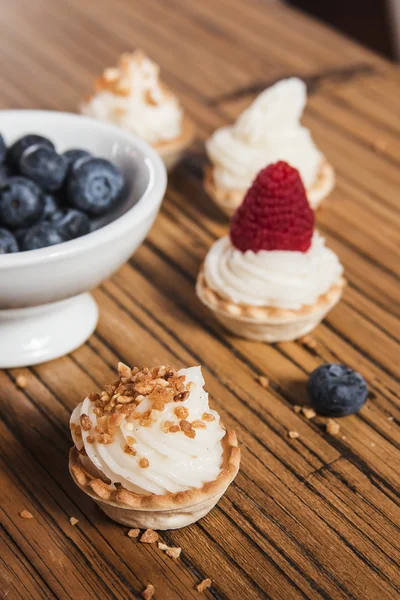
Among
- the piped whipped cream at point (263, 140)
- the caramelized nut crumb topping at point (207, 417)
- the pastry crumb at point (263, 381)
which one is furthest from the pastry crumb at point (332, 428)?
the piped whipped cream at point (263, 140)

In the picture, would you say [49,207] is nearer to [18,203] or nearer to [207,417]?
[18,203]

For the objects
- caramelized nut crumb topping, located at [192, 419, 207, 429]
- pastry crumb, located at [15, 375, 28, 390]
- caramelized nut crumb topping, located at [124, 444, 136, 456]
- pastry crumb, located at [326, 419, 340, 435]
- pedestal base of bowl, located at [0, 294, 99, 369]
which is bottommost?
pastry crumb, located at [15, 375, 28, 390]

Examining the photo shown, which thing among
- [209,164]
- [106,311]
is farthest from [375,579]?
[209,164]

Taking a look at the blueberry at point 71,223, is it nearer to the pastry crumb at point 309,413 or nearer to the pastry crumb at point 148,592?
the pastry crumb at point 309,413

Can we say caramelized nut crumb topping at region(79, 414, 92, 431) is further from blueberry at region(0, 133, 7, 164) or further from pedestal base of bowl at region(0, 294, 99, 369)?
blueberry at region(0, 133, 7, 164)

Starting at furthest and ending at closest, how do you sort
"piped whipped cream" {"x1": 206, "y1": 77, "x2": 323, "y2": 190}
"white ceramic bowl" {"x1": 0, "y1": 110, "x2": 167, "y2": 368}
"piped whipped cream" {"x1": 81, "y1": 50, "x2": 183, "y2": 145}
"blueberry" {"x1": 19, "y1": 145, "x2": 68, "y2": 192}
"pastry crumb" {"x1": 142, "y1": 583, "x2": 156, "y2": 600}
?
"piped whipped cream" {"x1": 81, "y1": 50, "x2": 183, "y2": 145}, "piped whipped cream" {"x1": 206, "y1": 77, "x2": 323, "y2": 190}, "blueberry" {"x1": 19, "y1": 145, "x2": 68, "y2": 192}, "white ceramic bowl" {"x1": 0, "y1": 110, "x2": 167, "y2": 368}, "pastry crumb" {"x1": 142, "y1": 583, "x2": 156, "y2": 600}

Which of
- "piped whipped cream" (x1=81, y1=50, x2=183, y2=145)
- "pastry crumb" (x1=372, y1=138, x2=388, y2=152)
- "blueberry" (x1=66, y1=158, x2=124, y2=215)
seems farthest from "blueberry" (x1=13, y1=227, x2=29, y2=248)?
"pastry crumb" (x1=372, y1=138, x2=388, y2=152)
